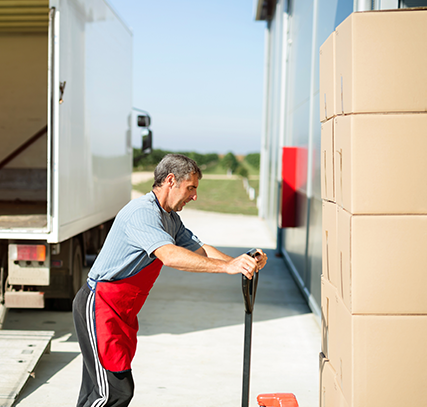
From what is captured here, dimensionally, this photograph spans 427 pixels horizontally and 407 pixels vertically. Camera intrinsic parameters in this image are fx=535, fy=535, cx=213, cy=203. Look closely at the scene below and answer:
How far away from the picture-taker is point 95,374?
2984mm

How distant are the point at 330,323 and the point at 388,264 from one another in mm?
708

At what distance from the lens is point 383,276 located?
8.12ft

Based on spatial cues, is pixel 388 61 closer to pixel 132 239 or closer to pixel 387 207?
pixel 387 207

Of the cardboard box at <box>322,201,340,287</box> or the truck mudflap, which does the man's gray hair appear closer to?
the cardboard box at <box>322,201,340,287</box>

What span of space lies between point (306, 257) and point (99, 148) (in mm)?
3098

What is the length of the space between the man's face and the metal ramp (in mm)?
2086

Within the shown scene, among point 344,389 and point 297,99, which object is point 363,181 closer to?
point 344,389

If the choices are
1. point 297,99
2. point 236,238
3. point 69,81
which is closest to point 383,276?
point 69,81

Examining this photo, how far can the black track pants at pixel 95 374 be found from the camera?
2963 millimetres

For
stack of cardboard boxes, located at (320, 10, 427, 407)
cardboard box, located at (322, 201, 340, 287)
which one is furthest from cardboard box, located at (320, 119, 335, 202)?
stack of cardboard boxes, located at (320, 10, 427, 407)

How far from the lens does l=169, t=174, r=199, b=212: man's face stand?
2.94 meters

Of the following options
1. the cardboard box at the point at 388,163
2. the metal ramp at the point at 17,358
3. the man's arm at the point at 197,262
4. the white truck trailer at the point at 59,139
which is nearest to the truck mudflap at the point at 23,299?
the white truck trailer at the point at 59,139

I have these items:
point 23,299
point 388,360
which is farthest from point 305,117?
point 388,360

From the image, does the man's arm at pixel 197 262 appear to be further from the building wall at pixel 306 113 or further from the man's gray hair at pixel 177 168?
the building wall at pixel 306 113
